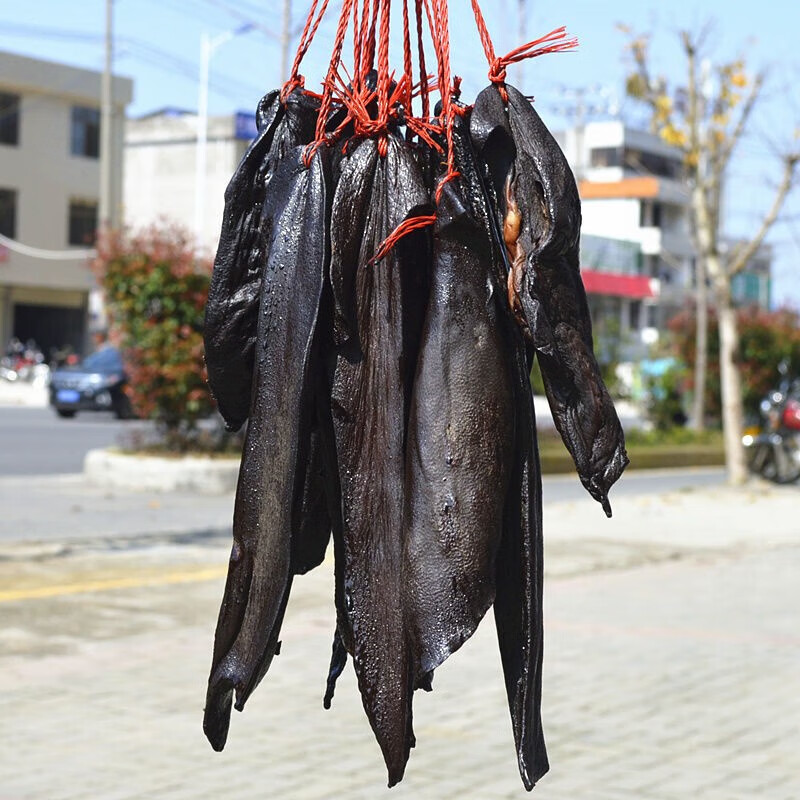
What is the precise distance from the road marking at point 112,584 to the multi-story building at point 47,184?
101 feet

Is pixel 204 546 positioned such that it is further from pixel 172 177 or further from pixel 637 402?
pixel 172 177

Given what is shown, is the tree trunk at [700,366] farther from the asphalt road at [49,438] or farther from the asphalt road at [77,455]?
the asphalt road at [49,438]

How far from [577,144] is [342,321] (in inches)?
2419

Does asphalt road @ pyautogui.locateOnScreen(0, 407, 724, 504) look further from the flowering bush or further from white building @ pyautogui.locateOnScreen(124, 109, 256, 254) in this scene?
white building @ pyautogui.locateOnScreen(124, 109, 256, 254)

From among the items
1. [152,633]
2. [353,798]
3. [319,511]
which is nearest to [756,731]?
[353,798]

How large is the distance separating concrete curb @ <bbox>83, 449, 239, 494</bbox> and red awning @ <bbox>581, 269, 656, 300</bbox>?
118ft

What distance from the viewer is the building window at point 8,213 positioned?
39.9 m

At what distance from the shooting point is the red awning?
5153cm

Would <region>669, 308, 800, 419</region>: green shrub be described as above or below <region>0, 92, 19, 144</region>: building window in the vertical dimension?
below

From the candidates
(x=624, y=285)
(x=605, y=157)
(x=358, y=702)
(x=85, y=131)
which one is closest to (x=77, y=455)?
(x=358, y=702)

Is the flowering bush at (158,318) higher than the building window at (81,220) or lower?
lower

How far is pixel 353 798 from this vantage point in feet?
16.0

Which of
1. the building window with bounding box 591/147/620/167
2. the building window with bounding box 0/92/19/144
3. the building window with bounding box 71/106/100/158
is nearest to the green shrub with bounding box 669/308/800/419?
the building window with bounding box 0/92/19/144

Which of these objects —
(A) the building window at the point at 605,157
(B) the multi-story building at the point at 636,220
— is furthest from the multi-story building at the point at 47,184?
(A) the building window at the point at 605,157
